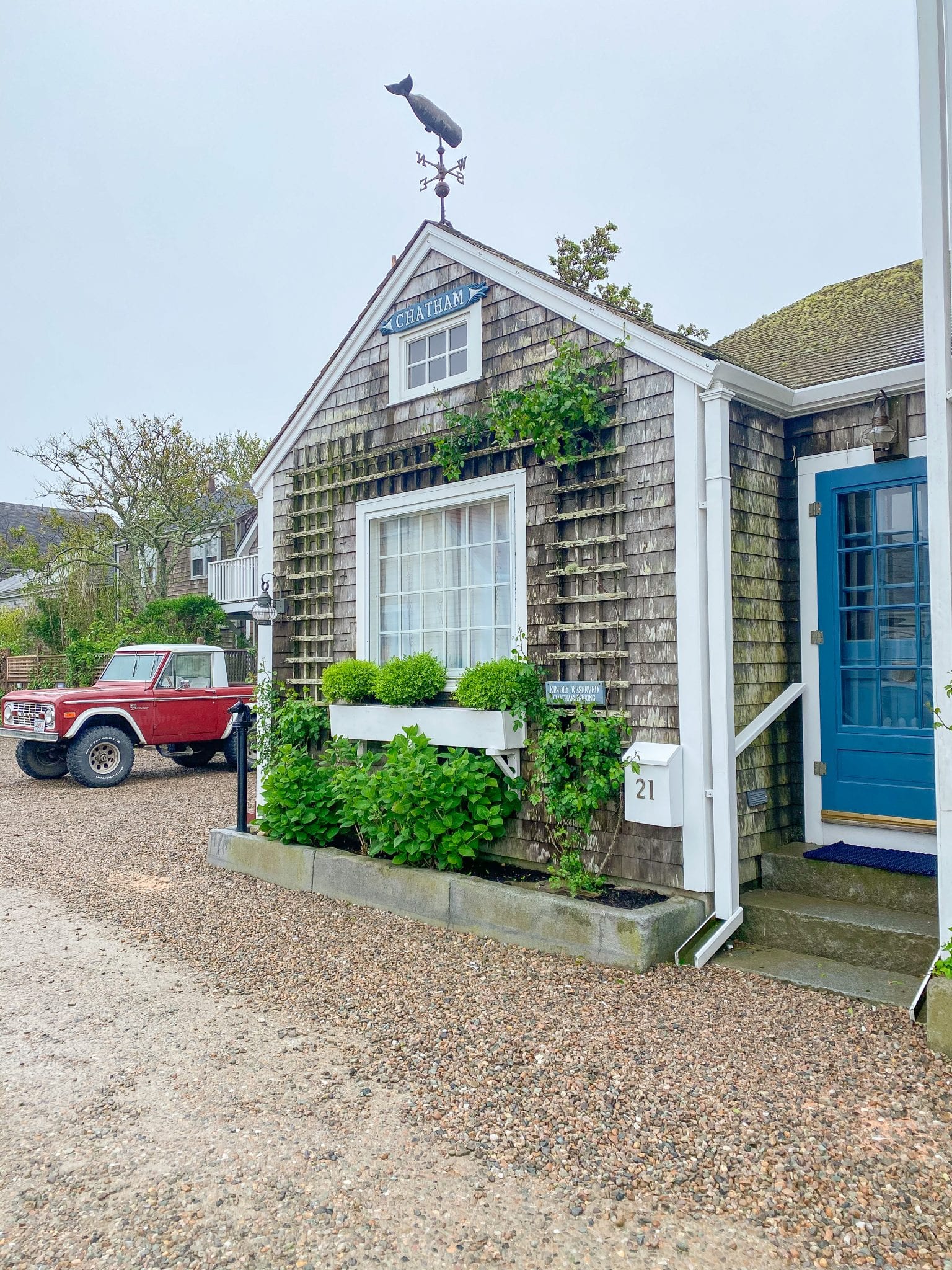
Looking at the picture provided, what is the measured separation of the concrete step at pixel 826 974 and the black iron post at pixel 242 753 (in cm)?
389

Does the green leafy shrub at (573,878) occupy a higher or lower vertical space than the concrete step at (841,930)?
higher

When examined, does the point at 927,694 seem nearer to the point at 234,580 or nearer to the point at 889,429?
the point at 889,429

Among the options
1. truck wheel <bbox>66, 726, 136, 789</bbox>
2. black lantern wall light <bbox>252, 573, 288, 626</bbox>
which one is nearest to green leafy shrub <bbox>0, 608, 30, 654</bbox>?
truck wheel <bbox>66, 726, 136, 789</bbox>

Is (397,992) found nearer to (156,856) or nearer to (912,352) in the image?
(156,856)

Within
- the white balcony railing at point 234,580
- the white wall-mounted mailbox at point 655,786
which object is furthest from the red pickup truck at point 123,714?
the white balcony railing at point 234,580

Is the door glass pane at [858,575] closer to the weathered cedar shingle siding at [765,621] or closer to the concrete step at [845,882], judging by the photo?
the weathered cedar shingle siding at [765,621]

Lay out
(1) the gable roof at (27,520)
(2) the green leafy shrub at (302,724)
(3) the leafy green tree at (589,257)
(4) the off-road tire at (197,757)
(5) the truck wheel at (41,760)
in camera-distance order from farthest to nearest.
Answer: (1) the gable roof at (27,520), (3) the leafy green tree at (589,257), (4) the off-road tire at (197,757), (5) the truck wheel at (41,760), (2) the green leafy shrub at (302,724)

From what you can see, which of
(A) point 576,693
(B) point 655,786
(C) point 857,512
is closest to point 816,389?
(C) point 857,512

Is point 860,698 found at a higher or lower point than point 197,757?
higher

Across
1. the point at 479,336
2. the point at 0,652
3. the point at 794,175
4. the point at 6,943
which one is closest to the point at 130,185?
the point at 0,652

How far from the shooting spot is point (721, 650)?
4.52 meters

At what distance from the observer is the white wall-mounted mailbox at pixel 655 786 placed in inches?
178

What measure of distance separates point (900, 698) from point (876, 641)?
0.32 metres

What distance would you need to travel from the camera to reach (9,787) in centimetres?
1105
